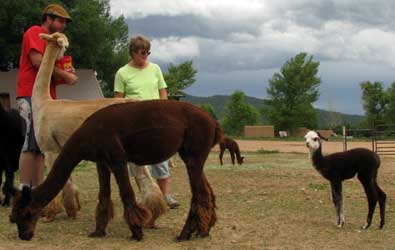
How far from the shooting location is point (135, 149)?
5.54 metres

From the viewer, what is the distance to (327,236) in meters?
6.04

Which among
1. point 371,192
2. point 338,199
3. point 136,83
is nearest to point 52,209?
point 136,83

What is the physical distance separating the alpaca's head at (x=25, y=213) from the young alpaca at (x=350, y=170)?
3302mm

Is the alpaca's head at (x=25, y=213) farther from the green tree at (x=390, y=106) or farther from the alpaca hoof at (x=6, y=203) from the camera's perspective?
the green tree at (x=390, y=106)

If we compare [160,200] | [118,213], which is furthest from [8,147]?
[160,200]

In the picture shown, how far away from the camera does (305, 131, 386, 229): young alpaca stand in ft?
21.6

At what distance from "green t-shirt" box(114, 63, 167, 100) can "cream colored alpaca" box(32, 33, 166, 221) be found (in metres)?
0.89

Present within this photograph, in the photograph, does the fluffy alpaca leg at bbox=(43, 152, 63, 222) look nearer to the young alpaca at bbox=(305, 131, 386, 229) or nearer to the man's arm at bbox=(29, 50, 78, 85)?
the man's arm at bbox=(29, 50, 78, 85)

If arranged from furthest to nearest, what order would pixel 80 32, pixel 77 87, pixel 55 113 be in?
pixel 77 87 < pixel 80 32 < pixel 55 113

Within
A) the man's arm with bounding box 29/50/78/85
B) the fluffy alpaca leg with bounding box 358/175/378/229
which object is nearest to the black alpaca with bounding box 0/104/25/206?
the man's arm with bounding box 29/50/78/85

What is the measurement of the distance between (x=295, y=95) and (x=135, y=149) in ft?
138

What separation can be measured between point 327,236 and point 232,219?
136 cm

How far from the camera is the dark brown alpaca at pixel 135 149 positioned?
17.7 ft

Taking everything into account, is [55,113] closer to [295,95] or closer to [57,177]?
[57,177]
